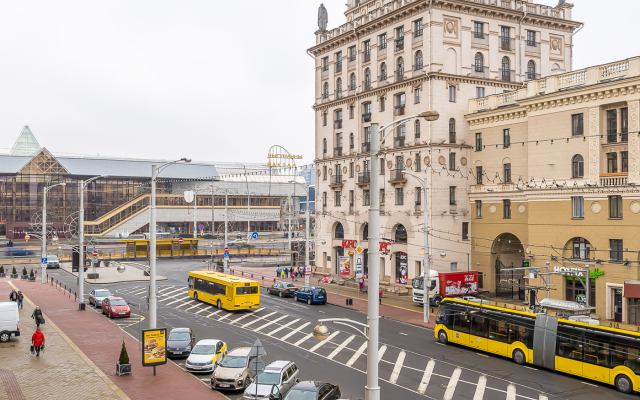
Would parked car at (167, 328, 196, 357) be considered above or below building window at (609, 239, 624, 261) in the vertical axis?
below

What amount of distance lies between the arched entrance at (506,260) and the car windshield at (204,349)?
34150 mm

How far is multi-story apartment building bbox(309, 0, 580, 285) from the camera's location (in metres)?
54.8

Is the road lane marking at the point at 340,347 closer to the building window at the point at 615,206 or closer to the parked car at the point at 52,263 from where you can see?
the building window at the point at 615,206

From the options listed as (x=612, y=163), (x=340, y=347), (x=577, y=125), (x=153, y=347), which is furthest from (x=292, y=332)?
(x=577, y=125)

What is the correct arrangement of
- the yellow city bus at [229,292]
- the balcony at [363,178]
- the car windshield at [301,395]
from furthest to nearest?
the balcony at [363,178] < the yellow city bus at [229,292] < the car windshield at [301,395]

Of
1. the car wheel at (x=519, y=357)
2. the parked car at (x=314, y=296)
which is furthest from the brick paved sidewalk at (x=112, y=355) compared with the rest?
the parked car at (x=314, y=296)

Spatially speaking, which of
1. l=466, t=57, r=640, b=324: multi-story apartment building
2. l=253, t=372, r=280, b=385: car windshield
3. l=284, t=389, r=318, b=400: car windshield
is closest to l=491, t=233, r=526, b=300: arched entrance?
l=466, t=57, r=640, b=324: multi-story apartment building

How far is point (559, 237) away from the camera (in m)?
45.1

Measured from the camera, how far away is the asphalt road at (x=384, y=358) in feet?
80.4

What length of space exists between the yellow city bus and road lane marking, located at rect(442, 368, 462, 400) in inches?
795

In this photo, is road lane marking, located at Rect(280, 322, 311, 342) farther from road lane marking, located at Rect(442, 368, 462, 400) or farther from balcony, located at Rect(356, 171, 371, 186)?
balcony, located at Rect(356, 171, 371, 186)

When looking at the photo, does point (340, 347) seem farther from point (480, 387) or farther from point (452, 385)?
point (480, 387)

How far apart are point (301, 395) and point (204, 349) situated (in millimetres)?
9063

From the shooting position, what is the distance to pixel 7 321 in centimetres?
3247
